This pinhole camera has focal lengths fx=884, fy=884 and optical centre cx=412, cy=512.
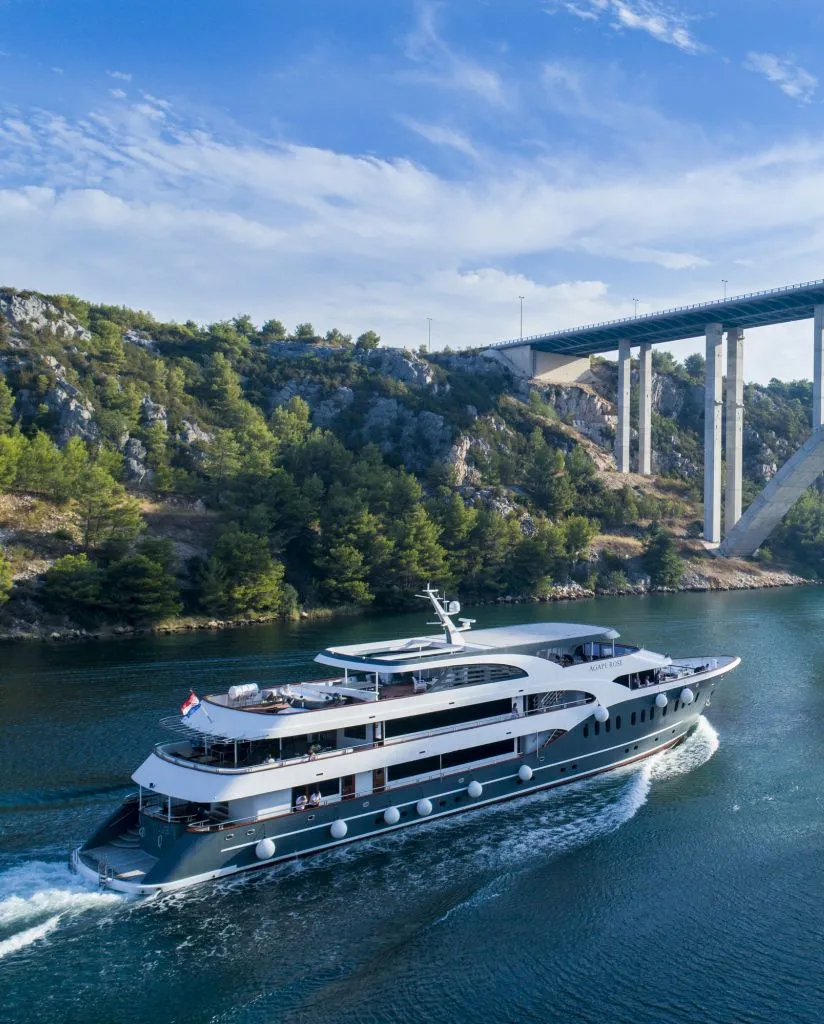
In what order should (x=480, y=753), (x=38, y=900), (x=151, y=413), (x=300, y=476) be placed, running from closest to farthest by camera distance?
(x=38, y=900)
(x=480, y=753)
(x=300, y=476)
(x=151, y=413)

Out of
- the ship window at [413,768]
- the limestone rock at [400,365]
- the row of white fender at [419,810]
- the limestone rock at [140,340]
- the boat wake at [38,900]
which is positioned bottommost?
the boat wake at [38,900]

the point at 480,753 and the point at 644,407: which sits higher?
the point at 644,407

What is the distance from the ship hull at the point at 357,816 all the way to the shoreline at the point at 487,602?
29538mm

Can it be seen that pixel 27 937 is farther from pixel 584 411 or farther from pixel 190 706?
pixel 584 411

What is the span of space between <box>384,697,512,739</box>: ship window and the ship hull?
4.37ft

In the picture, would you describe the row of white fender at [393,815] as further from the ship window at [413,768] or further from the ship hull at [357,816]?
the ship window at [413,768]

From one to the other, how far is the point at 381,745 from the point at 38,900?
8.33m

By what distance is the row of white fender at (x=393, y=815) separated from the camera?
19.7 metres

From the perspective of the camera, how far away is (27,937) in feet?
55.0

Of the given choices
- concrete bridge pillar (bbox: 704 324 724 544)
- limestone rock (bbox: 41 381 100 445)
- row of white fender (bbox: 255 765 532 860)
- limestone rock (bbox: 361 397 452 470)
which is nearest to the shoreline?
concrete bridge pillar (bbox: 704 324 724 544)

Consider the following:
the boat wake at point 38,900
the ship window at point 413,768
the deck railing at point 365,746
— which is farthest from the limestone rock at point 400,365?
the boat wake at point 38,900

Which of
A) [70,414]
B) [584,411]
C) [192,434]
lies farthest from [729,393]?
[70,414]

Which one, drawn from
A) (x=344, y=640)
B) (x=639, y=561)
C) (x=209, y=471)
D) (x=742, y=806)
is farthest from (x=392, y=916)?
(x=639, y=561)

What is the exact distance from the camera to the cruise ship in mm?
19719
